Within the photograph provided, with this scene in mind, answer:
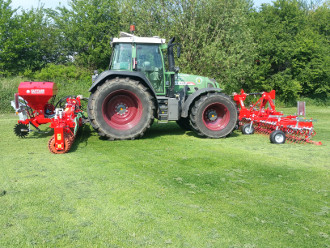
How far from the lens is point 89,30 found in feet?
79.3

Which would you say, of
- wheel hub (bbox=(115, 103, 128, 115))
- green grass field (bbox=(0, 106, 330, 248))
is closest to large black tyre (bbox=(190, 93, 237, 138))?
green grass field (bbox=(0, 106, 330, 248))

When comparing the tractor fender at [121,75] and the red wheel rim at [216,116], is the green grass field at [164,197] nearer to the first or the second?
the red wheel rim at [216,116]

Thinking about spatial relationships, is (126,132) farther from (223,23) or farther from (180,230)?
(223,23)

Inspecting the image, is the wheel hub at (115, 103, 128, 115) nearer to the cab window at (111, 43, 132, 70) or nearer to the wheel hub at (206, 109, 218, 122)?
the cab window at (111, 43, 132, 70)

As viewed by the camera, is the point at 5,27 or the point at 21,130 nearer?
the point at 21,130

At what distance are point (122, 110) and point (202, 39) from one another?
11.8 meters

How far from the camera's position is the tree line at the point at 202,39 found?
17.8 m

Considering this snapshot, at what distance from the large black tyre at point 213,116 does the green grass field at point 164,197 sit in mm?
1306

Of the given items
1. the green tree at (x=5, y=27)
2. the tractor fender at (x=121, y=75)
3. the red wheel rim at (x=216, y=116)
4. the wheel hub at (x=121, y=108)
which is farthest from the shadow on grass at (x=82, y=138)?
the green tree at (x=5, y=27)

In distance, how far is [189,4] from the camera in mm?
17906

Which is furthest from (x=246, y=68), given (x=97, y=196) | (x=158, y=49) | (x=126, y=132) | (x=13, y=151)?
(x=97, y=196)

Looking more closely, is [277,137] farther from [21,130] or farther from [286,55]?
[286,55]

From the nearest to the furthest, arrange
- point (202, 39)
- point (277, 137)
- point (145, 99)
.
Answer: point (277, 137), point (145, 99), point (202, 39)

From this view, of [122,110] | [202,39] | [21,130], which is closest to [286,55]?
[202,39]
